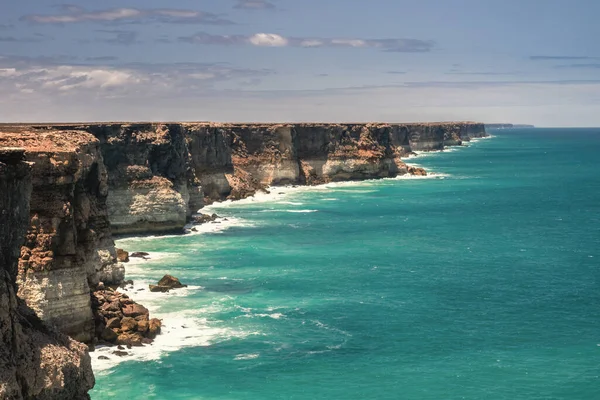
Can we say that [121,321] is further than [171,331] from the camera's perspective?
No

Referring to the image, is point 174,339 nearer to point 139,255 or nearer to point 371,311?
point 371,311

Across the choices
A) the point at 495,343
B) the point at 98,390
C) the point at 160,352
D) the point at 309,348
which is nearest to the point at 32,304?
the point at 98,390

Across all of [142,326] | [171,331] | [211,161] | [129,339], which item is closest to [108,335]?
[129,339]

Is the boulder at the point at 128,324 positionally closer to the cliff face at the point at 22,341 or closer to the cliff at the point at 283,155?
the cliff face at the point at 22,341

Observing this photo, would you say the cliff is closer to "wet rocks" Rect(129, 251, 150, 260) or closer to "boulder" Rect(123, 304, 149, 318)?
"wet rocks" Rect(129, 251, 150, 260)

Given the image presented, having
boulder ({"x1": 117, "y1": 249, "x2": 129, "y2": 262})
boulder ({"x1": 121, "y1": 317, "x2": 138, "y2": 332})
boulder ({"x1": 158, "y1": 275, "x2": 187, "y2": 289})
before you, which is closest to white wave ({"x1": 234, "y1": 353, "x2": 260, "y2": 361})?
boulder ({"x1": 121, "y1": 317, "x2": 138, "y2": 332})

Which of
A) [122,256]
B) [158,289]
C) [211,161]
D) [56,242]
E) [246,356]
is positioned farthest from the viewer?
[211,161]

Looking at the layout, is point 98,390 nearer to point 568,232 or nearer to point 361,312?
point 361,312
